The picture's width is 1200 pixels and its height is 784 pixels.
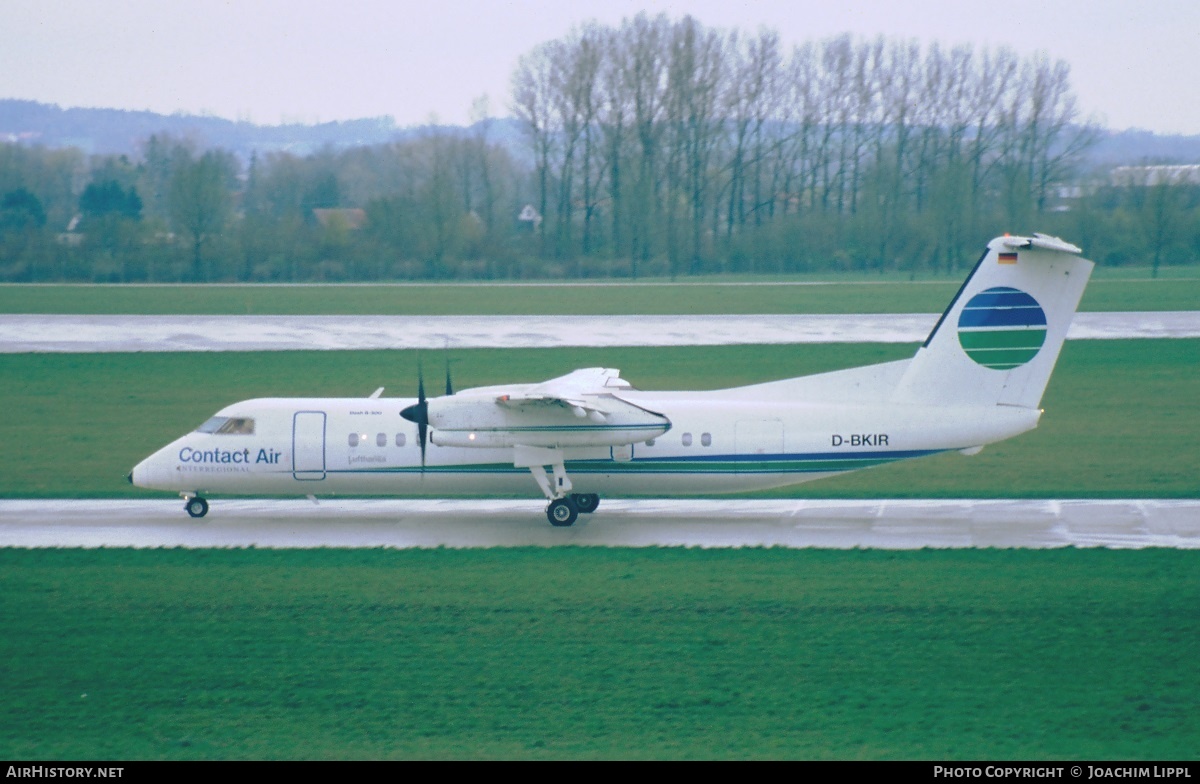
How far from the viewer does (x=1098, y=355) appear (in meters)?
45.6

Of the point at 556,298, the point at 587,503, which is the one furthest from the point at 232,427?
the point at 556,298

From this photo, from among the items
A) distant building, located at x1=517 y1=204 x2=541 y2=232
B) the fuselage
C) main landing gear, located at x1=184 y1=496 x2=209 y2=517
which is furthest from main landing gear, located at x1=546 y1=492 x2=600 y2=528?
distant building, located at x1=517 y1=204 x2=541 y2=232

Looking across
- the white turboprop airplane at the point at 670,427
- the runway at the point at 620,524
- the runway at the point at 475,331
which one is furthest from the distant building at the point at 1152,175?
the white turboprop airplane at the point at 670,427

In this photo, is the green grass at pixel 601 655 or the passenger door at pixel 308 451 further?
the passenger door at pixel 308 451

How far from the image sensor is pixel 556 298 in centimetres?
7238

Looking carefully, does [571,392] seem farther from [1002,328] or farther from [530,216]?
[530,216]

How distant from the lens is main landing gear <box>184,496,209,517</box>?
77.7ft

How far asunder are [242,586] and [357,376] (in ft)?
79.2

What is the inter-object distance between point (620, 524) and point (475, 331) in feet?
103

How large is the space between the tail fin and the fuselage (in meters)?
0.38

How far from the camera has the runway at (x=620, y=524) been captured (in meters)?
21.4

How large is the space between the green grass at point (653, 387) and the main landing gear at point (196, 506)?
2789 mm

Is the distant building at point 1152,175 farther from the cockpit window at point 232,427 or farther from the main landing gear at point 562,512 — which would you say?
the cockpit window at point 232,427

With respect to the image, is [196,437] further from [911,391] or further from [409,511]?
[911,391]
